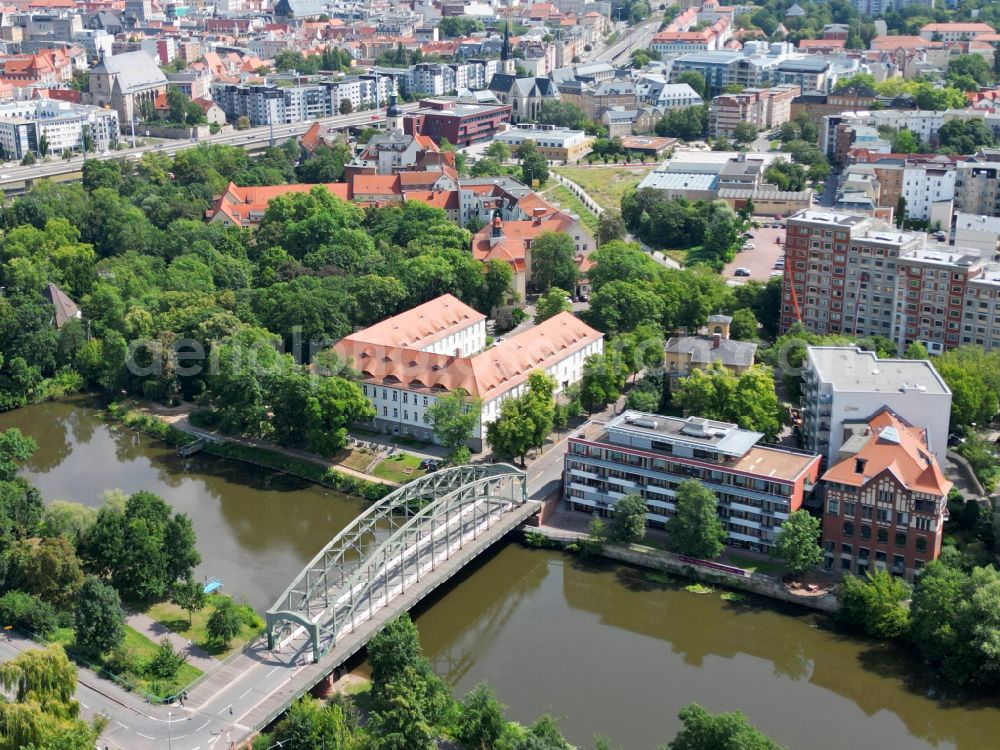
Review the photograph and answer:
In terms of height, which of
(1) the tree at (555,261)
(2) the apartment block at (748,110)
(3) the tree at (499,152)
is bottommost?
(1) the tree at (555,261)

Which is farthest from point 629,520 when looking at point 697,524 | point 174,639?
point 174,639

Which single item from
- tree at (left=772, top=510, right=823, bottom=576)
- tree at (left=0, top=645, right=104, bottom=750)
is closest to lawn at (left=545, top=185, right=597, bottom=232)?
tree at (left=772, top=510, right=823, bottom=576)

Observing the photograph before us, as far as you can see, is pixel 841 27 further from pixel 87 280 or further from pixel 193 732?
pixel 193 732

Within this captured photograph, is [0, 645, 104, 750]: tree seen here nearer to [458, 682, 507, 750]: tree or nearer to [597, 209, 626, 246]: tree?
[458, 682, 507, 750]: tree

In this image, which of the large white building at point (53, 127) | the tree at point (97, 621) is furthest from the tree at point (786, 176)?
the tree at point (97, 621)

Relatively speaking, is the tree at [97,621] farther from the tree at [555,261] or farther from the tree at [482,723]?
the tree at [555,261]

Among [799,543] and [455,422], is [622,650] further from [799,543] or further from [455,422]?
[455,422]
